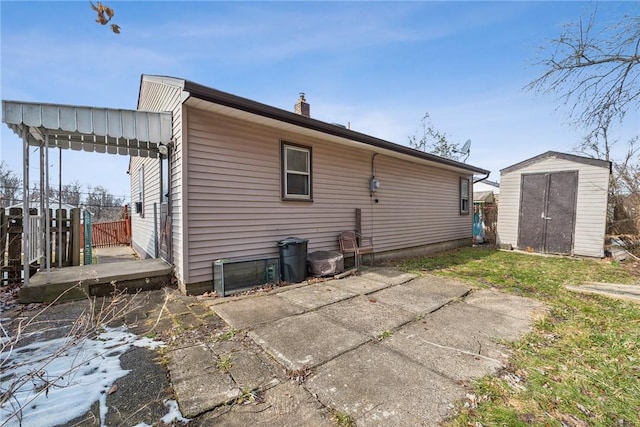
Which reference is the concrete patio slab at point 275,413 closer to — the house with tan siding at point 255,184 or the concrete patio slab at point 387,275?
the house with tan siding at point 255,184

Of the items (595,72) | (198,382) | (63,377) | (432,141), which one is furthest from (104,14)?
(432,141)

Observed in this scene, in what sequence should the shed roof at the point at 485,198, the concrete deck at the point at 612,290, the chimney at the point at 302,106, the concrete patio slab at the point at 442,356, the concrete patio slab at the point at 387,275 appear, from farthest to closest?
the shed roof at the point at 485,198 → the chimney at the point at 302,106 → the concrete patio slab at the point at 387,275 → the concrete deck at the point at 612,290 → the concrete patio slab at the point at 442,356

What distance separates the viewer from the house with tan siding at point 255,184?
430 cm

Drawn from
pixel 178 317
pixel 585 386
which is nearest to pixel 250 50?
pixel 178 317

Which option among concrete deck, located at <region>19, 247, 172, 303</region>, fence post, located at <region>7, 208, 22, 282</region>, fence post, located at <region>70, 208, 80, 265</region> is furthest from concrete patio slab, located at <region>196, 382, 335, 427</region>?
fence post, located at <region>70, 208, 80, 265</region>

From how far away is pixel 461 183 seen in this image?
35.7 feet

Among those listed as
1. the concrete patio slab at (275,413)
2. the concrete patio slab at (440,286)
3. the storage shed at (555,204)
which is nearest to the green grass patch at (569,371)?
the concrete patio slab at (440,286)

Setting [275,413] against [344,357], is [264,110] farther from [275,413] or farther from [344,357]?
[275,413]

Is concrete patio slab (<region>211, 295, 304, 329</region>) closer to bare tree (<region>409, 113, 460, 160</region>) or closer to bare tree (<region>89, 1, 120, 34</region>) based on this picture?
bare tree (<region>89, 1, 120, 34</region>)

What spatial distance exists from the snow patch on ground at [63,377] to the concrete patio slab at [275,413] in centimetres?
76

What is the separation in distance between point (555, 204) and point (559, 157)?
Result: 147 centimetres

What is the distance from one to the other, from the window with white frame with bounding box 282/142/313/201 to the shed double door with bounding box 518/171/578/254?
309 inches

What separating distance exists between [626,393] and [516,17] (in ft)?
25.4

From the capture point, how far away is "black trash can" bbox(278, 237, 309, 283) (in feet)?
16.8
